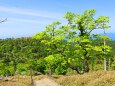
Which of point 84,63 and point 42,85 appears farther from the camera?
point 84,63

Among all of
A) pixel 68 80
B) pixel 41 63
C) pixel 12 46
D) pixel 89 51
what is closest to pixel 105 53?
pixel 89 51

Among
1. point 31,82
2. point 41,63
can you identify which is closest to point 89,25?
point 31,82

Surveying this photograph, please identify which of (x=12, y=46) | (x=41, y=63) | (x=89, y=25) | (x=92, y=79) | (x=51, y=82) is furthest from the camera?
(x=12, y=46)

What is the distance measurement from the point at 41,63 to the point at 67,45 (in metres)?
49.2

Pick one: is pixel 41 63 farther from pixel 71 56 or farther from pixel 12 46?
pixel 12 46

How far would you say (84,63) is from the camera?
150 feet

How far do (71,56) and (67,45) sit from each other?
1823 mm

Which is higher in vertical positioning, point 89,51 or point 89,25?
point 89,25

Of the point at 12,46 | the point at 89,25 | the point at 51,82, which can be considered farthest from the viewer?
the point at 12,46

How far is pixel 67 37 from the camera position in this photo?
150 ft

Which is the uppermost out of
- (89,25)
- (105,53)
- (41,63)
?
(89,25)

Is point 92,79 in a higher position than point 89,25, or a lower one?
lower

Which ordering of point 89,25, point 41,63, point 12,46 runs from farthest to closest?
point 12,46
point 41,63
point 89,25

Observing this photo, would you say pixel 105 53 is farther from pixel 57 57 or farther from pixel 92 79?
pixel 92 79
